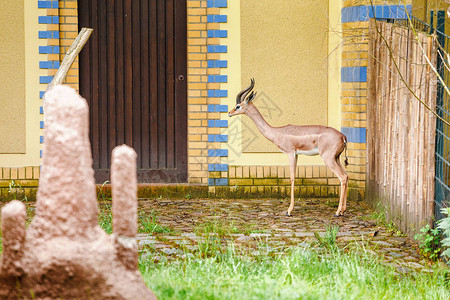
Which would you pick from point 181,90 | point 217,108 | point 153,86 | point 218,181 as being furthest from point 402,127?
point 153,86

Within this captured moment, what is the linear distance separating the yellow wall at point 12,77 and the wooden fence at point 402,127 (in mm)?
4695

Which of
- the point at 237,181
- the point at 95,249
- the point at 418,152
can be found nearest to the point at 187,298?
the point at 95,249

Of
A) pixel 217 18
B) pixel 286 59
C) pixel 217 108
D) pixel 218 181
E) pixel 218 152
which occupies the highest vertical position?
pixel 217 18

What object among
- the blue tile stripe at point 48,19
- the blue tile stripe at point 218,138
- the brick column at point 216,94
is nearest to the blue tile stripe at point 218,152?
the brick column at point 216,94

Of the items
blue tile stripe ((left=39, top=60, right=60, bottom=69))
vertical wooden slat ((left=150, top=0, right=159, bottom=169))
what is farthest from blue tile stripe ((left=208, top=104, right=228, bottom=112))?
blue tile stripe ((left=39, top=60, right=60, bottom=69))

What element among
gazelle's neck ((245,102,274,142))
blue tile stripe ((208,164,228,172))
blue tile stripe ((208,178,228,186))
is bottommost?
blue tile stripe ((208,178,228,186))

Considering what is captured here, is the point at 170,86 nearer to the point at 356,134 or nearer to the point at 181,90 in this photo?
the point at 181,90

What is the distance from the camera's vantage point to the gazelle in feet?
25.8

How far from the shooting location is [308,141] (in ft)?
26.1

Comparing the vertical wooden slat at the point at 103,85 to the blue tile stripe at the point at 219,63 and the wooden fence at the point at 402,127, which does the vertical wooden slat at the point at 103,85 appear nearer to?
the blue tile stripe at the point at 219,63

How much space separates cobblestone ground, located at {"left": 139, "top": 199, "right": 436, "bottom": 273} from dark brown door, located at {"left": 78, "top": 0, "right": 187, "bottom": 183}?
0.84 m

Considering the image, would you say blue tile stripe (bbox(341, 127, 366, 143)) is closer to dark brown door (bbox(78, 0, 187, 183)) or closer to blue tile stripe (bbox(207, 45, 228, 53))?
blue tile stripe (bbox(207, 45, 228, 53))

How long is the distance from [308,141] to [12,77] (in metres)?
4.22

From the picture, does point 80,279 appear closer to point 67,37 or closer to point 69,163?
point 69,163
